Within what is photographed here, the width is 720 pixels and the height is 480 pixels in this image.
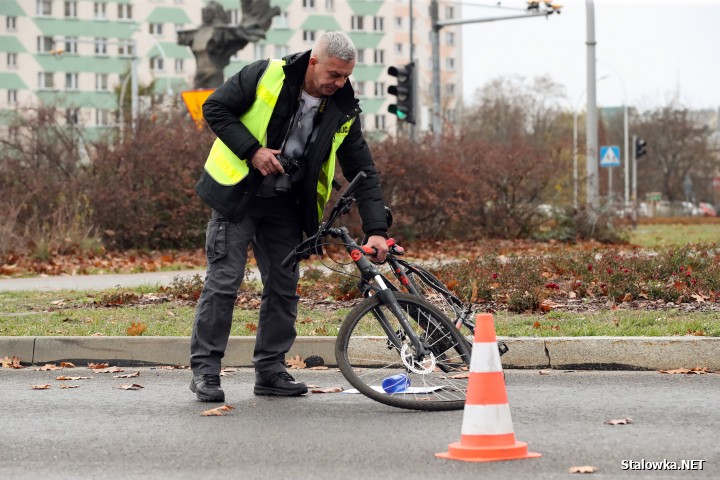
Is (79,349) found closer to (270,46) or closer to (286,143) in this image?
(286,143)

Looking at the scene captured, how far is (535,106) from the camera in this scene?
8881 centimetres

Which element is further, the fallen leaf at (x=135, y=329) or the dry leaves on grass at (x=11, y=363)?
the fallen leaf at (x=135, y=329)

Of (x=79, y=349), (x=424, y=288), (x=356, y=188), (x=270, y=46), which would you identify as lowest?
(x=79, y=349)

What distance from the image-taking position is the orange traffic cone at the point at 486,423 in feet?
18.0

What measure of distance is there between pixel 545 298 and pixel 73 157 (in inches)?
554

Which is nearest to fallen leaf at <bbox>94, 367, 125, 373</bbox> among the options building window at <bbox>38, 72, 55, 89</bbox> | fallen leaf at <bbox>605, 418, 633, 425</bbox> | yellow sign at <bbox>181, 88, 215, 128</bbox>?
fallen leaf at <bbox>605, 418, 633, 425</bbox>

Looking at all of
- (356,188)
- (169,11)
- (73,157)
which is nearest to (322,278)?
(356,188)

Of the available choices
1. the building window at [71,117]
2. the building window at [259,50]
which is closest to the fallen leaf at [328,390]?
the building window at [71,117]

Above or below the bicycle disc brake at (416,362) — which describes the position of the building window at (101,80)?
above

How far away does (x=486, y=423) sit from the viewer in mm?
5539

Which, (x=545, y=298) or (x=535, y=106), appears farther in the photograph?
(x=535, y=106)

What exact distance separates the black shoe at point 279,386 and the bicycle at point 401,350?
658 mm

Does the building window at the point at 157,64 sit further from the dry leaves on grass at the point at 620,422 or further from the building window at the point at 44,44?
the dry leaves on grass at the point at 620,422

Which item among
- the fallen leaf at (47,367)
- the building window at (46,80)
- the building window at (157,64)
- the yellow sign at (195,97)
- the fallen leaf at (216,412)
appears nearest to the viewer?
the fallen leaf at (216,412)
